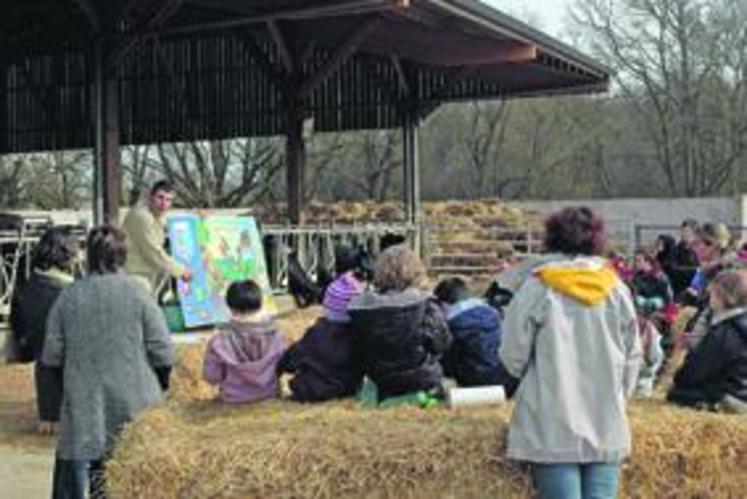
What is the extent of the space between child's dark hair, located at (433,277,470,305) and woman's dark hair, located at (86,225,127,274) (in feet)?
7.35

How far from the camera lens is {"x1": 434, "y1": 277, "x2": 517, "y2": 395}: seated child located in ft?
22.5

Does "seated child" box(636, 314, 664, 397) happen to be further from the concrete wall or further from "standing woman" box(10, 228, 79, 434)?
the concrete wall

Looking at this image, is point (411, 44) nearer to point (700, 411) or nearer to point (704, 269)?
point (704, 269)

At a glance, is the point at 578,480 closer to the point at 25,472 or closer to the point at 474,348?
the point at 474,348

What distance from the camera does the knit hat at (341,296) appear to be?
22.1 feet

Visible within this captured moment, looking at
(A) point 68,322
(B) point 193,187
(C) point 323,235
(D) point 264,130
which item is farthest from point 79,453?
(B) point 193,187

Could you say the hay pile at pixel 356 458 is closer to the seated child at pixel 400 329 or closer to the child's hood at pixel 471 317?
the seated child at pixel 400 329

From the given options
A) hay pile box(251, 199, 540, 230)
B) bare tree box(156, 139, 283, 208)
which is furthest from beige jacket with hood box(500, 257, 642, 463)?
bare tree box(156, 139, 283, 208)

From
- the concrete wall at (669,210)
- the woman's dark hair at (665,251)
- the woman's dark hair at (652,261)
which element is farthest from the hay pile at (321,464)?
the concrete wall at (669,210)

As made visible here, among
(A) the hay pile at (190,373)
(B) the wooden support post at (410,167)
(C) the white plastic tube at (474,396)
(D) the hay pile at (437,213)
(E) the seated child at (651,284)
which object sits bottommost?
(A) the hay pile at (190,373)

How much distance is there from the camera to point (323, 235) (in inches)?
765

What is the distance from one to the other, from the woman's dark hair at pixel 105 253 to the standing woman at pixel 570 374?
201cm

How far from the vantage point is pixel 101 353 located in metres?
5.72

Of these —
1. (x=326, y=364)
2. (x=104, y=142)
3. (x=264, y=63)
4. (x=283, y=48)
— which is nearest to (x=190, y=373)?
(x=326, y=364)
